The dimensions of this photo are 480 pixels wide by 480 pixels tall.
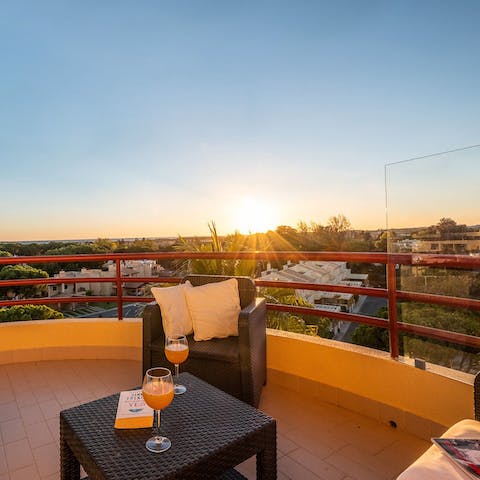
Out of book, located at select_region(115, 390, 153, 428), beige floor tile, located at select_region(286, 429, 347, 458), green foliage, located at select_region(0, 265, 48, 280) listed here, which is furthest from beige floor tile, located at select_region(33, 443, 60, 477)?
green foliage, located at select_region(0, 265, 48, 280)

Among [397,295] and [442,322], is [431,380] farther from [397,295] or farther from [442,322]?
[397,295]

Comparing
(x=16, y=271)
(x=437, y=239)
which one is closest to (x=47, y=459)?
(x=437, y=239)

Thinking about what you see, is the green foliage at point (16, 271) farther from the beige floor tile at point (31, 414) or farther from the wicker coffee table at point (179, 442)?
the wicker coffee table at point (179, 442)

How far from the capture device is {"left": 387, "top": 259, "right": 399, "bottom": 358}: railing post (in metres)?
2.13

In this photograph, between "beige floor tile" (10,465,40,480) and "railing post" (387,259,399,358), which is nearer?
"beige floor tile" (10,465,40,480)

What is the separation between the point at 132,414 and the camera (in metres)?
1.24

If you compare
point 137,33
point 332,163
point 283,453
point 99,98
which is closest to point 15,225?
point 99,98

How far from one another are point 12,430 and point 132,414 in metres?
1.53

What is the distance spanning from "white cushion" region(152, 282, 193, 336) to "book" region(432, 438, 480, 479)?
1.82 m

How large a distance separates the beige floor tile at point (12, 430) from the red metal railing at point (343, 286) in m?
1.29

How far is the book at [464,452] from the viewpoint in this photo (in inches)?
34.8

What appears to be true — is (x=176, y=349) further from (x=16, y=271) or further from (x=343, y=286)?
(x=16, y=271)

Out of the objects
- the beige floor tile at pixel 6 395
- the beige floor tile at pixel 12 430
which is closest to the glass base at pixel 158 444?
the beige floor tile at pixel 12 430

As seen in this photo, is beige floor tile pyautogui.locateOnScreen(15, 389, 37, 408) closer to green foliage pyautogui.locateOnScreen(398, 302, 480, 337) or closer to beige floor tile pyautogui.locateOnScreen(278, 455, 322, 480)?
beige floor tile pyautogui.locateOnScreen(278, 455, 322, 480)
